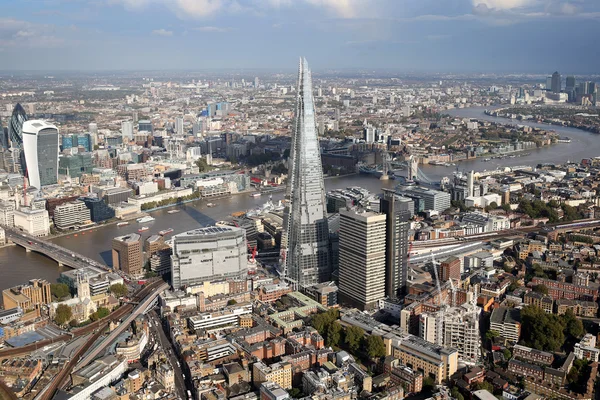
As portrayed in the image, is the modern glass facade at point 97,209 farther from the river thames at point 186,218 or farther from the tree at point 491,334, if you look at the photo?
the tree at point 491,334

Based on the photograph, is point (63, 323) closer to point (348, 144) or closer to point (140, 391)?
point (140, 391)

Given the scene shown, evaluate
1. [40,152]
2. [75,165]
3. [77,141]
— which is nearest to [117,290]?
[40,152]

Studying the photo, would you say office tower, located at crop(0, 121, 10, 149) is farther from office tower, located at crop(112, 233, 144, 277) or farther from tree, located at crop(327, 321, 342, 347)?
tree, located at crop(327, 321, 342, 347)

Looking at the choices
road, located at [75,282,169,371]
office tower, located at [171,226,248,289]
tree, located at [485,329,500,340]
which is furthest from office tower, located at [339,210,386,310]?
road, located at [75,282,169,371]

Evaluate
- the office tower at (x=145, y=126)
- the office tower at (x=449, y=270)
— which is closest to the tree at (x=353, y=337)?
the office tower at (x=449, y=270)

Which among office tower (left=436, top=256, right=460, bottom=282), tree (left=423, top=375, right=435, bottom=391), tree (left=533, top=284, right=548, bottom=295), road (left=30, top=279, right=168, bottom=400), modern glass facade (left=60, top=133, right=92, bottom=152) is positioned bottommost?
tree (left=423, top=375, right=435, bottom=391)

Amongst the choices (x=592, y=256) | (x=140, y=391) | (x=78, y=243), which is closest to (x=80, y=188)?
(x=78, y=243)
